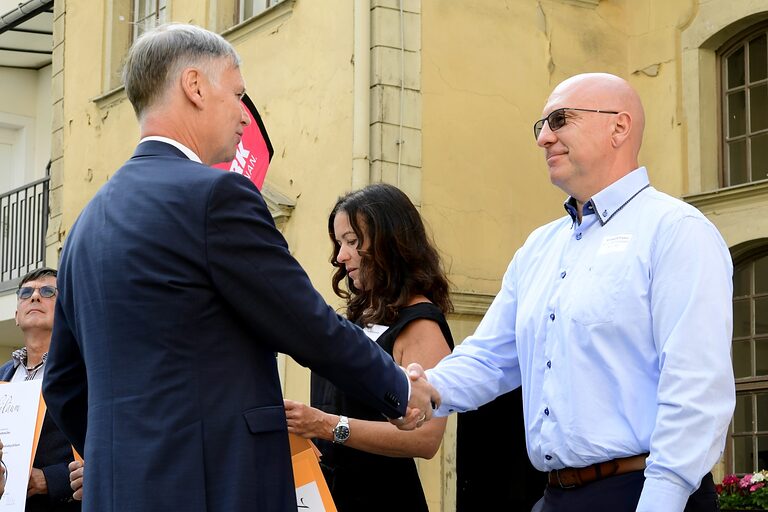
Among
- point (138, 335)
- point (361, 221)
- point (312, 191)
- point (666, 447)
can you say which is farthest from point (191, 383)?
point (312, 191)

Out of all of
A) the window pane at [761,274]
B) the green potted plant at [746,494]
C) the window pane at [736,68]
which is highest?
the window pane at [736,68]

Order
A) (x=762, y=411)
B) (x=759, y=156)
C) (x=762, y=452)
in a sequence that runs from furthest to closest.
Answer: (x=759, y=156) → (x=762, y=411) → (x=762, y=452)

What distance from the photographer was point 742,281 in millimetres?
10836

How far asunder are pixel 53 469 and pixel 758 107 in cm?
→ 753

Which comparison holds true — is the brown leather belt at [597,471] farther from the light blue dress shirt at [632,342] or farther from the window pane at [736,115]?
the window pane at [736,115]

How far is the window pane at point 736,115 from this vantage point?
11.0 metres

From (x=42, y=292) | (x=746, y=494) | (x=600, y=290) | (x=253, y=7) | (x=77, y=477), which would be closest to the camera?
(x=600, y=290)

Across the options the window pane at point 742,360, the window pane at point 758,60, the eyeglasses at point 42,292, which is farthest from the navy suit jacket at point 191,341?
the window pane at point 758,60

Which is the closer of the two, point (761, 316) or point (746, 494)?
point (746, 494)

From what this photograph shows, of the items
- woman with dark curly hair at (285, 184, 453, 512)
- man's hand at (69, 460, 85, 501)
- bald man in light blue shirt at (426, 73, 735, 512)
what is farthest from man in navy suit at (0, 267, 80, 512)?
bald man in light blue shirt at (426, 73, 735, 512)

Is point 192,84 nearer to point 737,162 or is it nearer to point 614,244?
point 614,244

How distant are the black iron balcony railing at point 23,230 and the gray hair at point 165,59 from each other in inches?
570

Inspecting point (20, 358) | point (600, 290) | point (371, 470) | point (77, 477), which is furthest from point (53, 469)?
point (600, 290)

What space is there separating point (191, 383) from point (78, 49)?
13.8 meters
